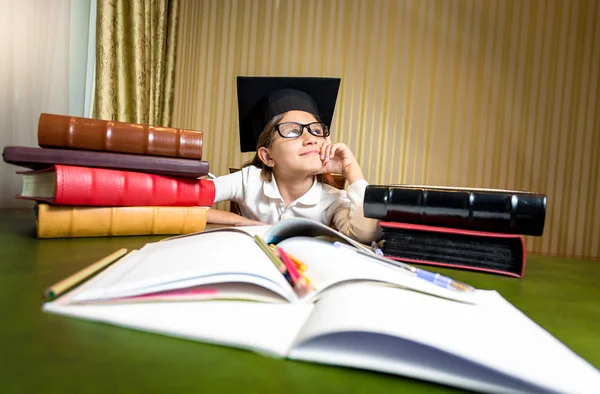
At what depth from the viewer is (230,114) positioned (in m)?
3.57

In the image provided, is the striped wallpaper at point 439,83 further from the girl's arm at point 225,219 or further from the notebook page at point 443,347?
A: the notebook page at point 443,347

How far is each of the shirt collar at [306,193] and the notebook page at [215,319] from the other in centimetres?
103

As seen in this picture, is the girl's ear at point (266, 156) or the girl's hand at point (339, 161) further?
the girl's ear at point (266, 156)

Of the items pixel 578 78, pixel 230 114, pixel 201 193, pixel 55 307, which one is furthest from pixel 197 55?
pixel 55 307

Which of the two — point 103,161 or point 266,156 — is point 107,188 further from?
point 266,156

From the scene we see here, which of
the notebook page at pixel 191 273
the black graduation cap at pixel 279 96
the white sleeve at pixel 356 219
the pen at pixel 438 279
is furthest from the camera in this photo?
the black graduation cap at pixel 279 96

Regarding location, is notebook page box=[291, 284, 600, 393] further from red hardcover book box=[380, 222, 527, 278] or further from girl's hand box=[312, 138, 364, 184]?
girl's hand box=[312, 138, 364, 184]

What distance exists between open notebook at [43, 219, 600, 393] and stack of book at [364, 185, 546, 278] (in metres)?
0.29

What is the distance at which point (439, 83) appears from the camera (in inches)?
132

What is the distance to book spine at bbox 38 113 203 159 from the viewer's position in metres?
0.89

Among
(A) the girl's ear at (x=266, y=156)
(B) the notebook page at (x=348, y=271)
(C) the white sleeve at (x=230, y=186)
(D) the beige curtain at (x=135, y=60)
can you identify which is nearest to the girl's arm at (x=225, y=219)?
(C) the white sleeve at (x=230, y=186)

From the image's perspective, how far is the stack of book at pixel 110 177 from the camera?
33.0 inches

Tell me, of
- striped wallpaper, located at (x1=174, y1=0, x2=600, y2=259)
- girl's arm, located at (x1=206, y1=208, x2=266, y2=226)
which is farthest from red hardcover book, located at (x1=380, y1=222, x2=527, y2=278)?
striped wallpaper, located at (x1=174, y1=0, x2=600, y2=259)

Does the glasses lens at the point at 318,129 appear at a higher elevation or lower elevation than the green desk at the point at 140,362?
higher
